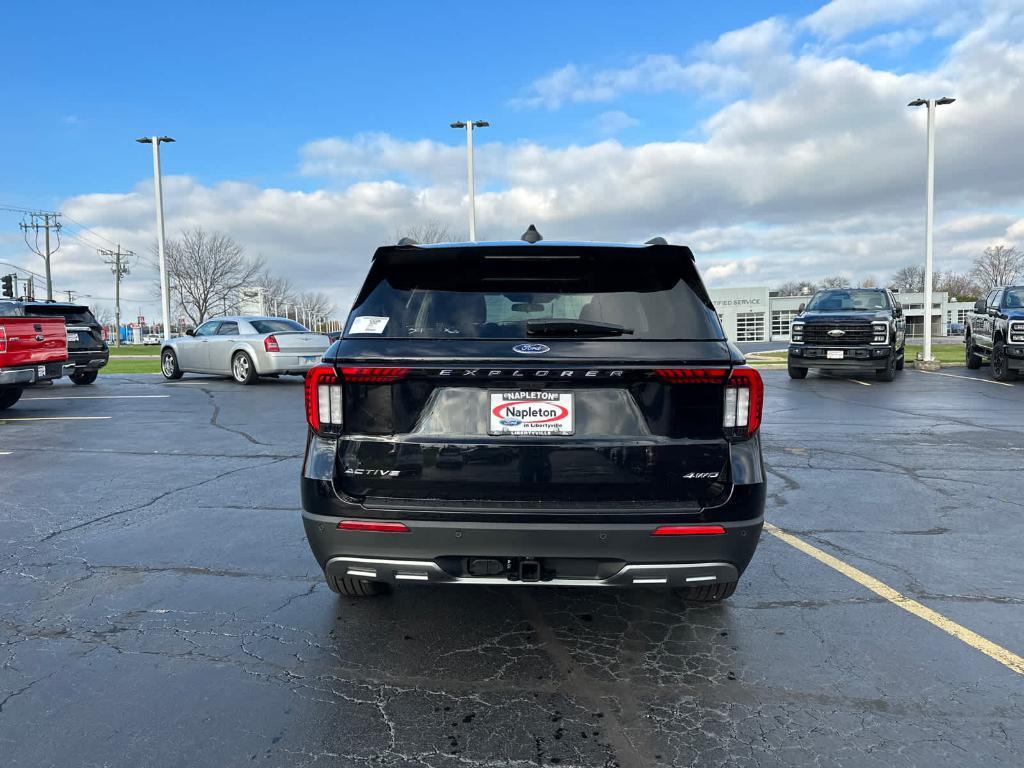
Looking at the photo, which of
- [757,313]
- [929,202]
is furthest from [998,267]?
[929,202]

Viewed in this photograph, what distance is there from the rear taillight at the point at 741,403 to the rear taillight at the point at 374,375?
4.39 ft

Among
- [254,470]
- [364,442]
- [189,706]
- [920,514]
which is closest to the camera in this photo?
[189,706]

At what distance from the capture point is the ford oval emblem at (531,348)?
116 inches

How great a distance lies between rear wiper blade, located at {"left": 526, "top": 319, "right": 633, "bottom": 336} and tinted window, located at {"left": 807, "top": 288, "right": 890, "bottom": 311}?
54.3 feet

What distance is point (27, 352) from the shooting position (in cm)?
1180

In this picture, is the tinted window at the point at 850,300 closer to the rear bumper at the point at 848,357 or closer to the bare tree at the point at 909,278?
the rear bumper at the point at 848,357

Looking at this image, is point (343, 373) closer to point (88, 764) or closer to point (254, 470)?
point (88, 764)

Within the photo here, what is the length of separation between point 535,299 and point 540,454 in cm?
73

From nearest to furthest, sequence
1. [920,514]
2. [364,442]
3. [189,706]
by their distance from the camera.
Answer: [189,706]
[364,442]
[920,514]

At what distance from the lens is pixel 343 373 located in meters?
3.03

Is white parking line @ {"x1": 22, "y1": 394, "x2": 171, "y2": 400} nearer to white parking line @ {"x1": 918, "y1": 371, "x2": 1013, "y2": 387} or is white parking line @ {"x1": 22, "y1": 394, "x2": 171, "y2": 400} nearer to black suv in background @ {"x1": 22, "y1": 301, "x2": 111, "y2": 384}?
black suv in background @ {"x1": 22, "y1": 301, "x2": 111, "y2": 384}

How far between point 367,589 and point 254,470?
4.04 metres

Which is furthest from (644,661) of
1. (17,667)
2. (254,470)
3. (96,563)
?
(254,470)

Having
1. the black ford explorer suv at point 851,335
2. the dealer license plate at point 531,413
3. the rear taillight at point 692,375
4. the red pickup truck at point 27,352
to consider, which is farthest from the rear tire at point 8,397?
the black ford explorer suv at point 851,335
